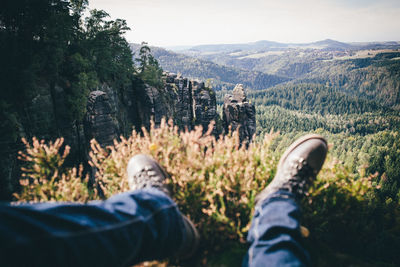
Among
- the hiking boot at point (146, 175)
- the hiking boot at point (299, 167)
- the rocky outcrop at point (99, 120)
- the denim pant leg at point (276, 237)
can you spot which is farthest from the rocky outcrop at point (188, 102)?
the denim pant leg at point (276, 237)

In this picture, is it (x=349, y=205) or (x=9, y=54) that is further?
(x=9, y=54)

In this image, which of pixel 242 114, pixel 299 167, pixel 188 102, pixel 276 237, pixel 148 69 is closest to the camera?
pixel 276 237

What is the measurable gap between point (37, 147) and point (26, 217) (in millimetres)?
3049

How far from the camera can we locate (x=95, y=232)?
1.57 meters

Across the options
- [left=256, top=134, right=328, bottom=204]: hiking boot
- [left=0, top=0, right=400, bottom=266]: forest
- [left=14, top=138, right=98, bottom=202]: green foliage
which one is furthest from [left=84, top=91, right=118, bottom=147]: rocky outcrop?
[left=256, top=134, right=328, bottom=204]: hiking boot

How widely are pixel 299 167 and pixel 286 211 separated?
105 cm

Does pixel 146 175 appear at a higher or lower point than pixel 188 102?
lower

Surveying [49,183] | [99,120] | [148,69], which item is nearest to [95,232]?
[49,183]

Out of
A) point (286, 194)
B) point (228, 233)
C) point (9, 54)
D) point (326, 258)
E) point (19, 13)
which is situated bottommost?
point (326, 258)

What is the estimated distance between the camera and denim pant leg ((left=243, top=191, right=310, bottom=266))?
188 cm

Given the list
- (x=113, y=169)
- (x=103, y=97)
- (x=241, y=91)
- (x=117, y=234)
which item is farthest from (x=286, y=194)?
(x=241, y=91)

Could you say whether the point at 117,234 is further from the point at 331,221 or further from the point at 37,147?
the point at 37,147

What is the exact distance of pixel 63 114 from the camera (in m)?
18.7

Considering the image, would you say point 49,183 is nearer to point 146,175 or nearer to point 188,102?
point 146,175
